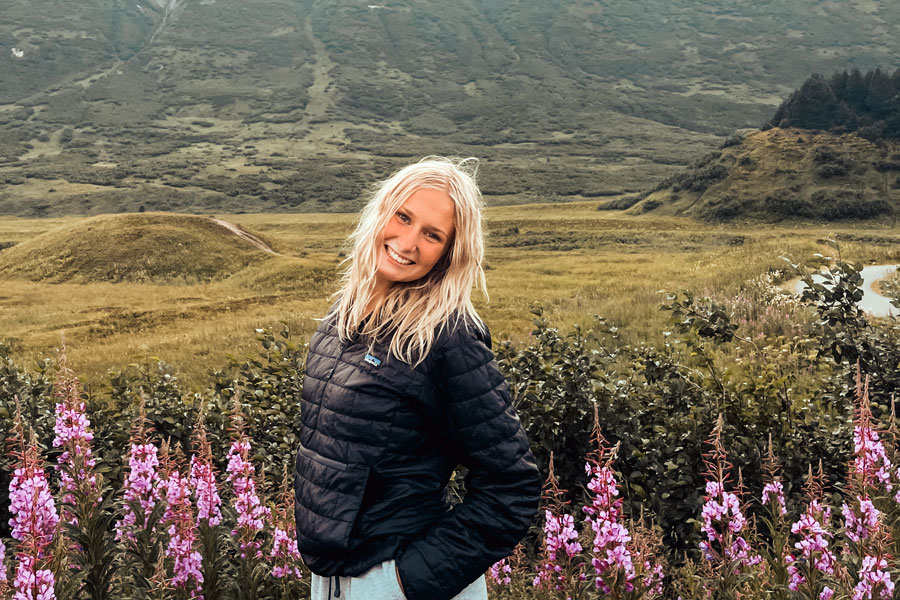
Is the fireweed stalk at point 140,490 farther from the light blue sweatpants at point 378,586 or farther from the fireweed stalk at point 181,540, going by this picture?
the light blue sweatpants at point 378,586

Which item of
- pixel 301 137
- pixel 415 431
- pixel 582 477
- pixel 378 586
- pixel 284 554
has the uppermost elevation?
pixel 415 431

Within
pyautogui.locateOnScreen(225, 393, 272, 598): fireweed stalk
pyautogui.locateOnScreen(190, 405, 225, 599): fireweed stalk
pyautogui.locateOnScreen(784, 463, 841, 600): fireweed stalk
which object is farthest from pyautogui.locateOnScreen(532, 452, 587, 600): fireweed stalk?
pyautogui.locateOnScreen(190, 405, 225, 599): fireweed stalk

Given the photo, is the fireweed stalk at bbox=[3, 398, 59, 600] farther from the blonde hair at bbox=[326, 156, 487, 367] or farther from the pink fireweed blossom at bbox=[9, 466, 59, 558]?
the blonde hair at bbox=[326, 156, 487, 367]

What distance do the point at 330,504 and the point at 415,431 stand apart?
15.0 inches

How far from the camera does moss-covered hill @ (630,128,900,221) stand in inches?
1608

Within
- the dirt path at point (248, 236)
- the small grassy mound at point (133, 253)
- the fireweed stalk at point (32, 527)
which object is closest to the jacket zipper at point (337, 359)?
the fireweed stalk at point (32, 527)

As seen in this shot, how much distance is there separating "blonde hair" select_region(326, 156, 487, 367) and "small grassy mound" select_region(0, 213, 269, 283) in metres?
22.7

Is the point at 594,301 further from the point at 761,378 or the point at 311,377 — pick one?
the point at 311,377

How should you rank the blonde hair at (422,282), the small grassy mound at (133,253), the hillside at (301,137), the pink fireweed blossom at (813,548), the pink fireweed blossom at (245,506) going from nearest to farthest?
the blonde hair at (422,282), the pink fireweed blossom at (813,548), the pink fireweed blossom at (245,506), the small grassy mound at (133,253), the hillside at (301,137)

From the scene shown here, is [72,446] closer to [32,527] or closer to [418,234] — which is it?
[32,527]

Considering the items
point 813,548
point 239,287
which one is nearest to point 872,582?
point 813,548

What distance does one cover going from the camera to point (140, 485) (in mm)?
3000

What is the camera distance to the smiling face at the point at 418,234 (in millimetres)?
2391

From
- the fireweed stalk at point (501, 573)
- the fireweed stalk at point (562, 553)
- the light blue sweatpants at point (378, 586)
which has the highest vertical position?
the light blue sweatpants at point (378, 586)
